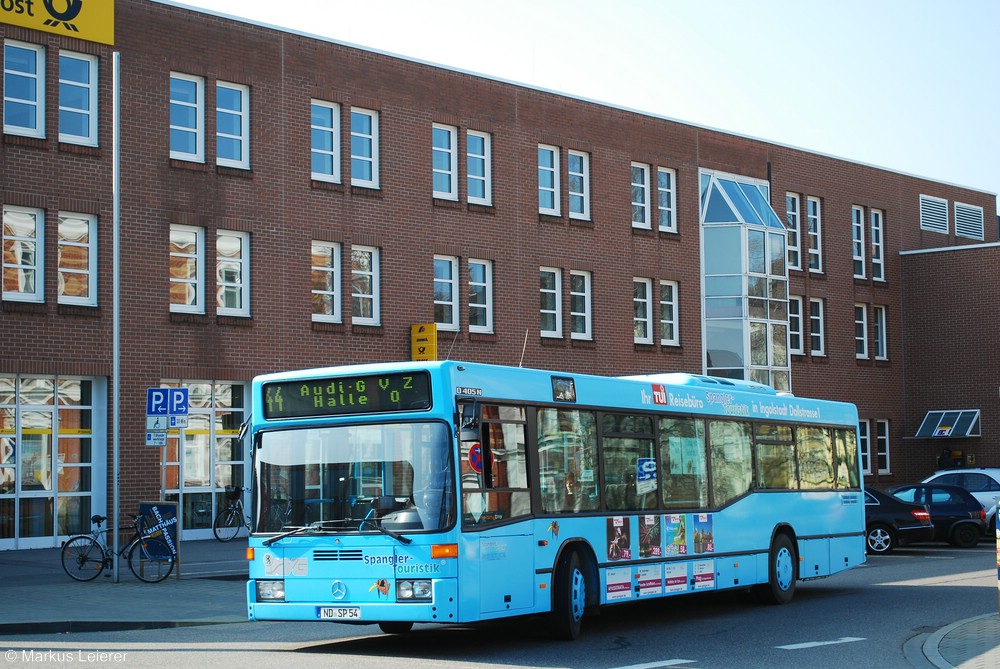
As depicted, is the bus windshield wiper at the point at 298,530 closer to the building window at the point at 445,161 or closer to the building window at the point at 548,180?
the building window at the point at 445,161

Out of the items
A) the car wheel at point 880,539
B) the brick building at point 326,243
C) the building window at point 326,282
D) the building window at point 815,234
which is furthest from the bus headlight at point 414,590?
the building window at point 815,234

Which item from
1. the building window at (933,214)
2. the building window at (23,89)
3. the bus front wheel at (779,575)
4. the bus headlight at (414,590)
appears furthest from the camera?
the building window at (933,214)

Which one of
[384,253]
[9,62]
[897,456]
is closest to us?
[9,62]

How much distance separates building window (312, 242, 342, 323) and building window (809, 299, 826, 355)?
779 inches

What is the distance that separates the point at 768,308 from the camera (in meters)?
41.5

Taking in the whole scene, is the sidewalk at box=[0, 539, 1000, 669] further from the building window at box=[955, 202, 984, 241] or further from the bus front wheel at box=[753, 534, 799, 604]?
the building window at box=[955, 202, 984, 241]

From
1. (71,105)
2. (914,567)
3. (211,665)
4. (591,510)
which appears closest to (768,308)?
(914,567)

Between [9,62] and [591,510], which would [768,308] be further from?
[591,510]

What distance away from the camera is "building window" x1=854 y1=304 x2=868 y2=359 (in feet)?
158

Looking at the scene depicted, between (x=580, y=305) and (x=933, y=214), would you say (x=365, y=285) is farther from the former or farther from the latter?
(x=933, y=214)

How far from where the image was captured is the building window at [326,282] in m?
31.2

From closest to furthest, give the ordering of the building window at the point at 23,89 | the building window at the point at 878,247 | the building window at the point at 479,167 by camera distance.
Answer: the building window at the point at 23,89
the building window at the point at 479,167
the building window at the point at 878,247

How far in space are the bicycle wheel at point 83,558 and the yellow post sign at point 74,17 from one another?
1134cm

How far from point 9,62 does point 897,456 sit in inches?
1317
